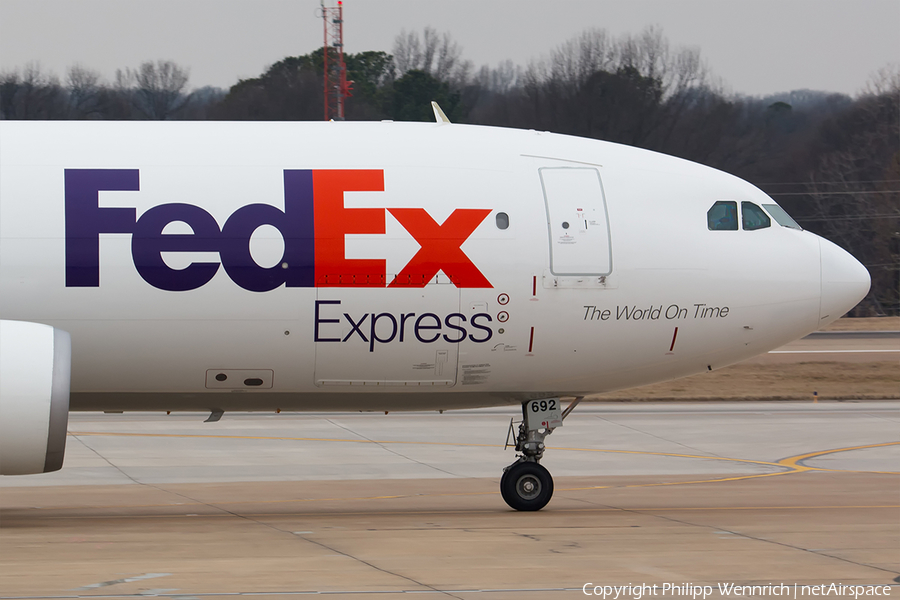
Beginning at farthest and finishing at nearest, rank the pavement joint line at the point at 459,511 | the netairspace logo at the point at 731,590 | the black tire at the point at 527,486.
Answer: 1. the pavement joint line at the point at 459,511
2. the black tire at the point at 527,486
3. the netairspace logo at the point at 731,590

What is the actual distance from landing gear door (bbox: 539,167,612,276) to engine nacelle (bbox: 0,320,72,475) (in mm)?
6066

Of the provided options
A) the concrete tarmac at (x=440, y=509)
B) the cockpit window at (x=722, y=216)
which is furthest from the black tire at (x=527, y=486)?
the cockpit window at (x=722, y=216)

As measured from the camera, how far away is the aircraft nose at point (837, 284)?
47.3ft

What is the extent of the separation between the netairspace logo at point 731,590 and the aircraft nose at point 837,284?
4.73 meters

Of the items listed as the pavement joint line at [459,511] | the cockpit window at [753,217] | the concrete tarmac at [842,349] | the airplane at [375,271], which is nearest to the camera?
the airplane at [375,271]

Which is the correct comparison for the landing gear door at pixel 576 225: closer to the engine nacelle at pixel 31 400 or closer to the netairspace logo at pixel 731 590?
the netairspace logo at pixel 731 590

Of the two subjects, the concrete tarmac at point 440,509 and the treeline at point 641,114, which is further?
the treeline at point 641,114

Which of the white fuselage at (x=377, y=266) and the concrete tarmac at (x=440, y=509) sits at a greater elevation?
the white fuselage at (x=377, y=266)

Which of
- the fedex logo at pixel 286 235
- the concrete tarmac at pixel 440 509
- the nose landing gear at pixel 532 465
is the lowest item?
the concrete tarmac at pixel 440 509

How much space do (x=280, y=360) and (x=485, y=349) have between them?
8.46 feet

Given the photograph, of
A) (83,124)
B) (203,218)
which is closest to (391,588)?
(203,218)

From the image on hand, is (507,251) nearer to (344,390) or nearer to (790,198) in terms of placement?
(344,390)

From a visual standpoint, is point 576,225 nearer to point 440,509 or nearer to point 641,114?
point 440,509

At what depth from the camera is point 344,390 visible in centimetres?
1408
